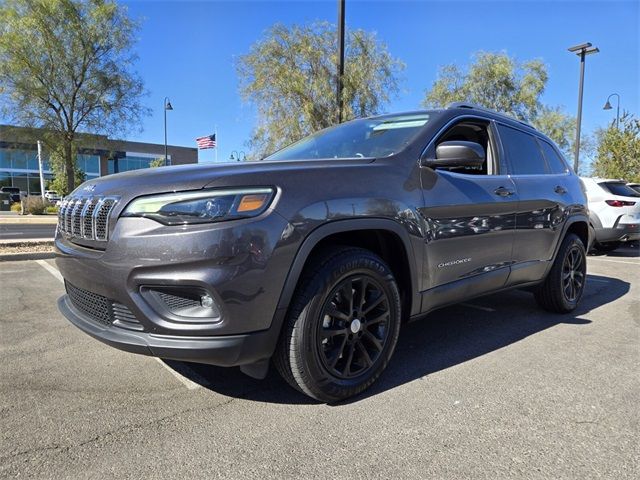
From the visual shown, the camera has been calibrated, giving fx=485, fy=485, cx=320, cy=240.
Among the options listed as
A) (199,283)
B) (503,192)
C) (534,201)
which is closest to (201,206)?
(199,283)

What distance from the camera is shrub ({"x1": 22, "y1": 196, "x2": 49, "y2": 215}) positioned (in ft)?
97.6

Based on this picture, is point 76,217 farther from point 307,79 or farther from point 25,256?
point 307,79

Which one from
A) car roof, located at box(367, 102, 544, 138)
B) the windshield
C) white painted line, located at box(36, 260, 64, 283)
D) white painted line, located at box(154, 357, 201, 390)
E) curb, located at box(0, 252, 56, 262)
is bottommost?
white painted line, located at box(154, 357, 201, 390)

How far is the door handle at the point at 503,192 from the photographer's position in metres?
3.77

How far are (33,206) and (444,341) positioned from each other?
31.9 meters

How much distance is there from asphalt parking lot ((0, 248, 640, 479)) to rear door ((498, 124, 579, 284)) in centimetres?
68

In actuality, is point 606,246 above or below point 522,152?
below

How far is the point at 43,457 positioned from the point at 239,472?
2.98 ft

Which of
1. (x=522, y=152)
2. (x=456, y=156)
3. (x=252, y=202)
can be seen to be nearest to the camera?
(x=252, y=202)

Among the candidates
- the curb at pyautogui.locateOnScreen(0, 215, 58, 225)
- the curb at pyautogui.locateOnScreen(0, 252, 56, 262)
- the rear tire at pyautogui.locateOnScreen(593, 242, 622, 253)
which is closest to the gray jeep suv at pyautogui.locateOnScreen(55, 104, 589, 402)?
the curb at pyautogui.locateOnScreen(0, 252, 56, 262)

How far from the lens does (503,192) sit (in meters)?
3.83

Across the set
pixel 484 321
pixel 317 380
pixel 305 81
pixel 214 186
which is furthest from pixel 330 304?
pixel 305 81

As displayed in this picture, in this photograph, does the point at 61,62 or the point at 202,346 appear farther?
the point at 61,62

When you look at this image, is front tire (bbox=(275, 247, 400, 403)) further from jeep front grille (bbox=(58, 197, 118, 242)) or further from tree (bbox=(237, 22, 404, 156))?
tree (bbox=(237, 22, 404, 156))
